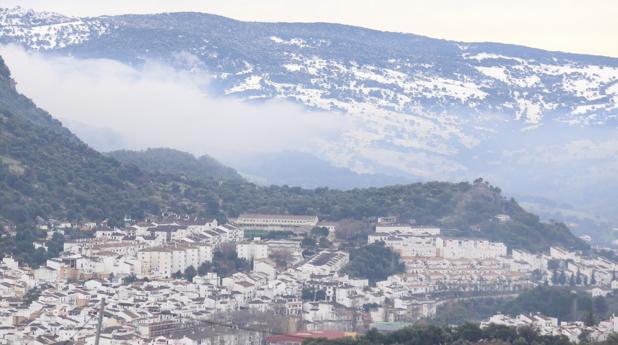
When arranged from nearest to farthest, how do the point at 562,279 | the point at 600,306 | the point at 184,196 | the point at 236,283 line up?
1. the point at 600,306
2. the point at 236,283
3. the point at 562,279
4. the point at 184,196

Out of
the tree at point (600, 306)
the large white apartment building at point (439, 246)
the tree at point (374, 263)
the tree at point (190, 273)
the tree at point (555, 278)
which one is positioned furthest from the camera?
the large white apartment building at point (439, 246)

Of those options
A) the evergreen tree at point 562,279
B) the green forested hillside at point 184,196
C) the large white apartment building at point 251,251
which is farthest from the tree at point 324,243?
the evergreen tree at point 562,279

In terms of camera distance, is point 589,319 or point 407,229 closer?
point 589,319

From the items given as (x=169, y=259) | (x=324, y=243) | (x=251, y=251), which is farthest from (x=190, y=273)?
(x=324, y=243)

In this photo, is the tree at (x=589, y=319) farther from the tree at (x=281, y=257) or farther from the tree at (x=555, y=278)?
the tree at (x=555, y=278)

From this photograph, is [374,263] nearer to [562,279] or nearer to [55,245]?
[562,279]

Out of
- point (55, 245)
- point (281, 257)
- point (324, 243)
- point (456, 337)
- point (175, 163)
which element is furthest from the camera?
point (175, 163)

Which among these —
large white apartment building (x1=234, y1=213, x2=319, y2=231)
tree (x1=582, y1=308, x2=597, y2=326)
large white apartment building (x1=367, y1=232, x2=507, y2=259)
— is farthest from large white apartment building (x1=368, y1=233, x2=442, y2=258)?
tree (x1=582, y1=308, x2=597, y2=326)
